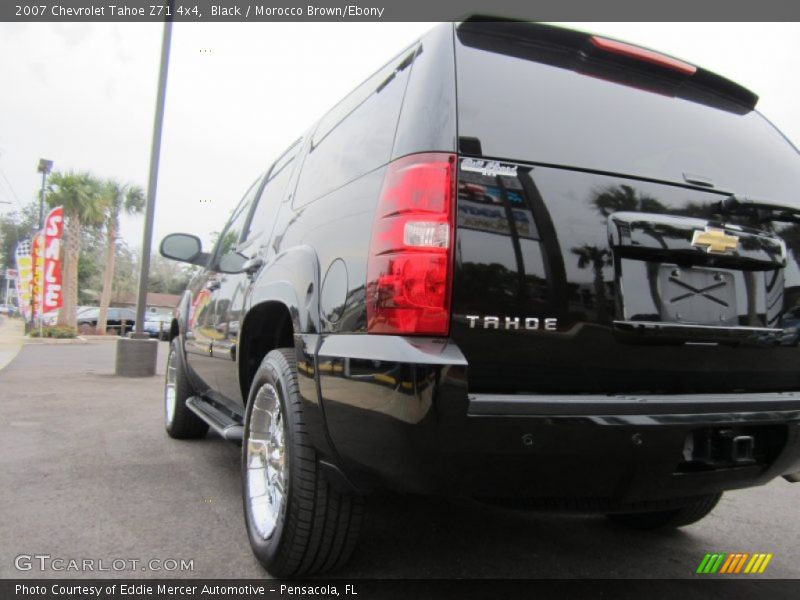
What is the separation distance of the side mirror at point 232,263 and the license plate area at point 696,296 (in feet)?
6.71

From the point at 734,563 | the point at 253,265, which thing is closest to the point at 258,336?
the point at 253,265

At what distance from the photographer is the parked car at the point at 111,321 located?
33.6 meters

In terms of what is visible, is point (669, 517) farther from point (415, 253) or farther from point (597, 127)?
point (415, 253)

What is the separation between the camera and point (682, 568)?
2520 mm

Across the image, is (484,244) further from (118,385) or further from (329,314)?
(118,385)

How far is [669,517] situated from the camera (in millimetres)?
2865

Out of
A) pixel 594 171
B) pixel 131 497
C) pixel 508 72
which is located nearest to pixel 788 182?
pixel 594 171

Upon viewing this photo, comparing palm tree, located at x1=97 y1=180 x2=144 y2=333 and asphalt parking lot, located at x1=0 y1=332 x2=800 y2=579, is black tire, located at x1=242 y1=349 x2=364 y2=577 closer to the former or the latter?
asphalt parking lot, located at x1=0 y1=332 x2=800 y2=579

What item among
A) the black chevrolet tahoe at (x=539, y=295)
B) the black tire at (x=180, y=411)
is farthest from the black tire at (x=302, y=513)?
the black tire at (x=180, y=411)

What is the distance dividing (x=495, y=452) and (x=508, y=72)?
1.18 meters

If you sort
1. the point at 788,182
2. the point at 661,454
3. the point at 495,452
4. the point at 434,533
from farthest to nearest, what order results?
1. the point at 434,533
2. the point at 788,182
3. the point at 661,454
4. the point at 495,452

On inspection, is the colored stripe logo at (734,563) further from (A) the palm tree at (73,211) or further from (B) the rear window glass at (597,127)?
(A) the palm tree at (73,211)

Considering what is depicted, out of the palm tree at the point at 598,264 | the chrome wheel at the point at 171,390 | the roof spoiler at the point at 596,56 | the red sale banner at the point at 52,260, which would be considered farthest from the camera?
the red sale banner at the point at 52,260

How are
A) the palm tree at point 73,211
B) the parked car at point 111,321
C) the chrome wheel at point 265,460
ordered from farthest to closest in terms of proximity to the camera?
the parked car at point 111,321 → the palm tree at point 73,211 → the chrome wheel at point 265,460
